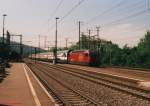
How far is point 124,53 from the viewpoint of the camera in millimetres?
89250

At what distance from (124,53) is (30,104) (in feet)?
243

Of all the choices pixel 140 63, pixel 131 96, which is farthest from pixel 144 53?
pixel 131 96

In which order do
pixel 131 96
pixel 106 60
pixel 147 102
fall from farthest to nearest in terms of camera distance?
pixel 106 60 < pixel 131 96 < pixel 147 102

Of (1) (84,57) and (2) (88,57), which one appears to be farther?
(1) (84,57)

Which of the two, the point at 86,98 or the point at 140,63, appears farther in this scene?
the point at 140,63

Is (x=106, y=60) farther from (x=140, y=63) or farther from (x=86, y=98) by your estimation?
(x=86, y=98)

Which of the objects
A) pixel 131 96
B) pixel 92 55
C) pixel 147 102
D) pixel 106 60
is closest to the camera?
pixel 147 102

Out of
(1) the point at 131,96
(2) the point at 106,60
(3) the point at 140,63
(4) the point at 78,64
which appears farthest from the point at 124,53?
(1) the point at 131,96

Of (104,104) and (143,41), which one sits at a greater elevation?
(143,41)

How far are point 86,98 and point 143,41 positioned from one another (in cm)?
9597

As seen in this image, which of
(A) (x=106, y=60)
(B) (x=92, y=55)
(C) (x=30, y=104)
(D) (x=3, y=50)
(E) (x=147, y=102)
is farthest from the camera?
(A) (x=106, y=60)

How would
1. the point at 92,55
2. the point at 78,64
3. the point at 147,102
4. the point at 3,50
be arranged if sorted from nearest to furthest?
Answer: the point at 147,102 < the point at 92,55 < the point at 78,64 < the point at 3,50

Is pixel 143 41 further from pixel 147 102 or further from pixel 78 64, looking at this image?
pixel 147 102

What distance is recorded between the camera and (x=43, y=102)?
17.3 m
